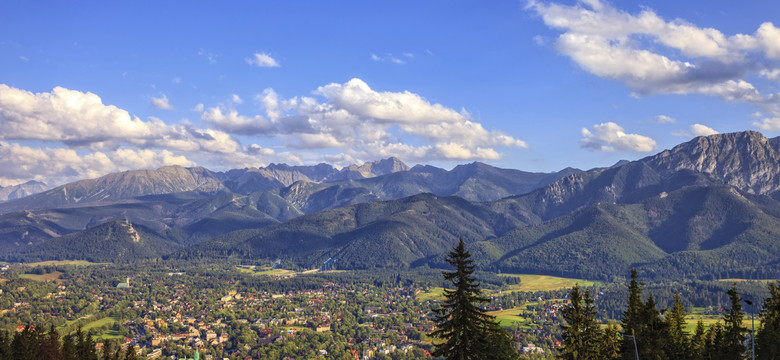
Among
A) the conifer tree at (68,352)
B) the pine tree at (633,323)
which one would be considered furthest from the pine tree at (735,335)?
the conifer tree at (68,352)

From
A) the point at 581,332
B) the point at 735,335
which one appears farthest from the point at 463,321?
the point at 735,335

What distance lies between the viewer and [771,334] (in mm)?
65750

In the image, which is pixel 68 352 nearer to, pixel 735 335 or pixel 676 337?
pixel 676 337

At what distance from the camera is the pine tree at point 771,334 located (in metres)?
63.6

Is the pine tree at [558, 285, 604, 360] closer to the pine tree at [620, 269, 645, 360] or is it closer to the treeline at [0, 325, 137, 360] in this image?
the pine tree at [620, 269, 645, 360]

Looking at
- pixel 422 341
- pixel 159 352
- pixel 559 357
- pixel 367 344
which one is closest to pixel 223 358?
pixel 159 352

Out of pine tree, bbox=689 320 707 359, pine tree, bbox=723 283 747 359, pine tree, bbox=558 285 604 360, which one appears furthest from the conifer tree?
pine tree, bbox=723 283 747 359

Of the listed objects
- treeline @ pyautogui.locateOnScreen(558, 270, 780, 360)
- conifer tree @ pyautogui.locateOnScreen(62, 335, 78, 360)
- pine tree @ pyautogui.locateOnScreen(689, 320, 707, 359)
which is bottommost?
conifer tree @ pyautogui.locateOnScreen(62, 335, 78, 360)

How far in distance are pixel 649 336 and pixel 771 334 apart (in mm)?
15133

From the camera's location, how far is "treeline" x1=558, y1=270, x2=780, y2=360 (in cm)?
5756

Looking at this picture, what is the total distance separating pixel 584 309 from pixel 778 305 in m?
33.2

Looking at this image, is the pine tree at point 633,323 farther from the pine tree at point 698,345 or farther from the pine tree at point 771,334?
the pine tree at point 771,334

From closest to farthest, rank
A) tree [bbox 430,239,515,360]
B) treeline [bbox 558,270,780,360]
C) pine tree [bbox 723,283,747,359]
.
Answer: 1. tree [bbox 430,239,515,360]
2. treeline [bbox 558,270,780,360]
3. pine tree [bbox 723,283,747,359]

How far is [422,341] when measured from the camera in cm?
19738
